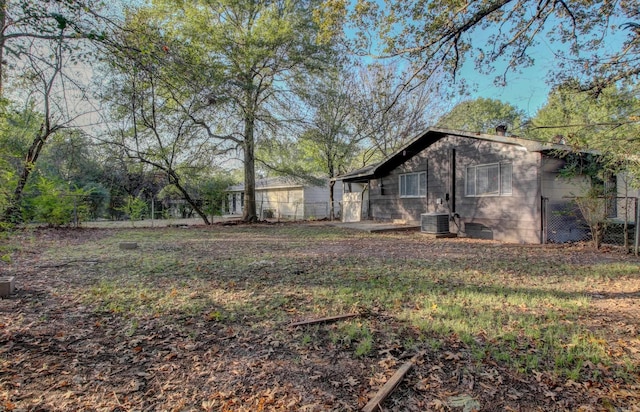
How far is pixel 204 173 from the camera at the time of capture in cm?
1600

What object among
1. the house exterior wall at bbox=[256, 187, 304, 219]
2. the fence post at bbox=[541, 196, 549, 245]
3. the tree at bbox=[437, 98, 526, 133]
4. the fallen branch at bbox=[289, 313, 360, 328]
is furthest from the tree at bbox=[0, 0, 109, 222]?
the tree at bbox=[437, 98, 526, 133]

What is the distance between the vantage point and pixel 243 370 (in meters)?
2.61

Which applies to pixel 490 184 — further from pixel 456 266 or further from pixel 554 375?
pixel 554 375

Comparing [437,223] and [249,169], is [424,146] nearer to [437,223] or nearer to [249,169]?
[437,223]

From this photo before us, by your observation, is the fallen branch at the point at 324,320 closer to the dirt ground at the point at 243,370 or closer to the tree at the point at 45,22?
the dirt ground at the point at 243,370

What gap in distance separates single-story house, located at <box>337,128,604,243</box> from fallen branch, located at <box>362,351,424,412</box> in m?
6.30

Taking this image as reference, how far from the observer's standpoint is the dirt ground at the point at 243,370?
2225 millimetres

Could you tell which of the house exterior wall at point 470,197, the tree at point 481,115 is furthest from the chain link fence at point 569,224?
the tree at point 481,115

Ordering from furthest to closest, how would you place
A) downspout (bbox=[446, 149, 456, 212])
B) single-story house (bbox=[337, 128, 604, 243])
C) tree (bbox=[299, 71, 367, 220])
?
1. tree (bbox=[299, 71, 367, 220])
2. downspout (bbox=[446, 149, 456, 212])
3. single-story house (bbox=[337, 128, 604, 243])

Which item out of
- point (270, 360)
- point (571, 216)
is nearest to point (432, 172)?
point (571, 216)

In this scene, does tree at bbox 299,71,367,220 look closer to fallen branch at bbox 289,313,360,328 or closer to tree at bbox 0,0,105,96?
tree at bbox 0,0,105,96

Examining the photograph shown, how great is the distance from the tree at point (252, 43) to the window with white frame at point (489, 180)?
23.5 feet

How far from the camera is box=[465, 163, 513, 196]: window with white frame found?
32.2 ft

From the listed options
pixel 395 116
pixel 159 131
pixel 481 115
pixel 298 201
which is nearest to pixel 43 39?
pixel 159 131
